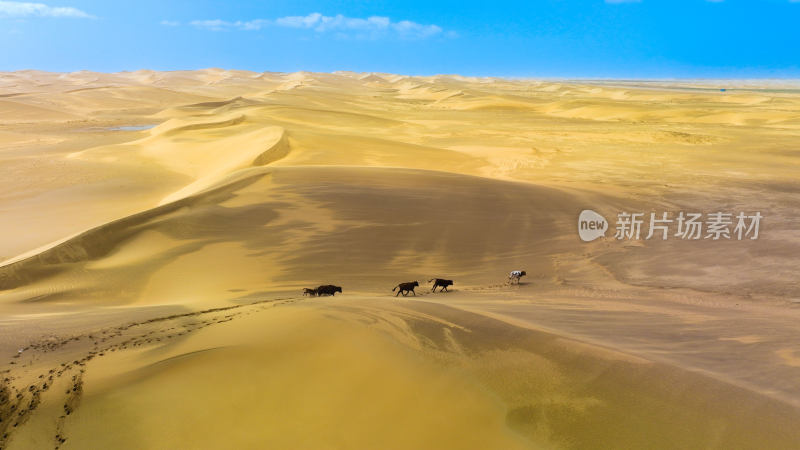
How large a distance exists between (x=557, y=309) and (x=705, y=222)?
28.8 feet

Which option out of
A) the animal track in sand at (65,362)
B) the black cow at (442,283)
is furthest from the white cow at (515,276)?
the animal track in sand at (65,362)

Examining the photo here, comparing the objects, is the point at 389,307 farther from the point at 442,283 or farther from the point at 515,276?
the point at 515,276

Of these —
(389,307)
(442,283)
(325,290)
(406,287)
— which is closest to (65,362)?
(389,307)

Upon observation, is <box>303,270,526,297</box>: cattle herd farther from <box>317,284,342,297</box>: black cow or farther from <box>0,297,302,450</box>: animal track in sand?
<box>0,297,302,450</box>: animal track in sand

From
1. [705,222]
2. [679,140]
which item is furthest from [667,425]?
[679,140]

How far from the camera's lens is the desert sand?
11.3 ft

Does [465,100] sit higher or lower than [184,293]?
higher

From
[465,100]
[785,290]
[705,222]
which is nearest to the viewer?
[785,290]

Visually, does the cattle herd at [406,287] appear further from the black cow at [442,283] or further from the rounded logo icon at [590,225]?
the rounded logo icon at [590,225]

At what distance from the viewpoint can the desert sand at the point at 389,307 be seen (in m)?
3.45

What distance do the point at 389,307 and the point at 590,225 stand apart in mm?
9295

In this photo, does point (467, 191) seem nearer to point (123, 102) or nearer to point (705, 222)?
point (705, 222)

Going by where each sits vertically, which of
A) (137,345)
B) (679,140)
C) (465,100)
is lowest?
(137,345)

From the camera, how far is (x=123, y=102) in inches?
2456
